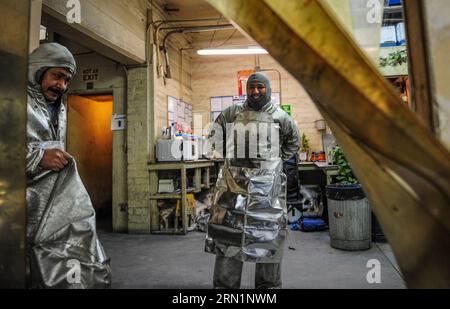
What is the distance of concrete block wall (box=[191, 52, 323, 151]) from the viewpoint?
6.34m

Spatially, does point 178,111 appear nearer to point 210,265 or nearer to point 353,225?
point 210,265

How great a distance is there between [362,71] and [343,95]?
0.05m

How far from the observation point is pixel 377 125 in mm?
490

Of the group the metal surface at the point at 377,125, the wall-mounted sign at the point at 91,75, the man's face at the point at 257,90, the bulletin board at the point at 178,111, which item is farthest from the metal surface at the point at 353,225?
the wall-mounted sign at the point at 91,75

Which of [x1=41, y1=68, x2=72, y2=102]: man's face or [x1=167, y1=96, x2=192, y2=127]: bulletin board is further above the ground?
[x1=167, y1=96, x2=192, y2=127]: bulletin board

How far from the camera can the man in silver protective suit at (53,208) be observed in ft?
3.80

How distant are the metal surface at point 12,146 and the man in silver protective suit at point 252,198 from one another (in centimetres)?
155

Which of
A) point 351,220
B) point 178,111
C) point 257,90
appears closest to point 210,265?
point 351,220

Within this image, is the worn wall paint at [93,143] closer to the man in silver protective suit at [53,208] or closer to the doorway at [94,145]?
the doorway at [94,145]


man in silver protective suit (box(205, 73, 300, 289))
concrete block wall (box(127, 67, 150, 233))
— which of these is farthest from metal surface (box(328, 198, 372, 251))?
concrete block wall (box(127, 67, 150, 233))

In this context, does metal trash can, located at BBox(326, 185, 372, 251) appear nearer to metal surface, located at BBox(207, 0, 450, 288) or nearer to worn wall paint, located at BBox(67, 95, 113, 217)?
metal surface, located at BBox(207, 0, 450, 288)

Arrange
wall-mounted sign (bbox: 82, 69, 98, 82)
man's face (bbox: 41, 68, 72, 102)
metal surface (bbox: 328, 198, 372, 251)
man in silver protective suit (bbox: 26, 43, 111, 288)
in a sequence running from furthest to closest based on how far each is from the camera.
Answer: wall-mounted sign (bbox: 82, 69, 98, 82)
metal surface (bbox: 328, 198, 372, 251)
man's face (bbox: 41, 68, 72, 102)
man in silver protective suit (bbox: 26, 43, 111, 288)

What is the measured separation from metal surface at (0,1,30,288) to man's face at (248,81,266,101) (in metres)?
1.84

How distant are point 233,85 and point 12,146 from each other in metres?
6.23
